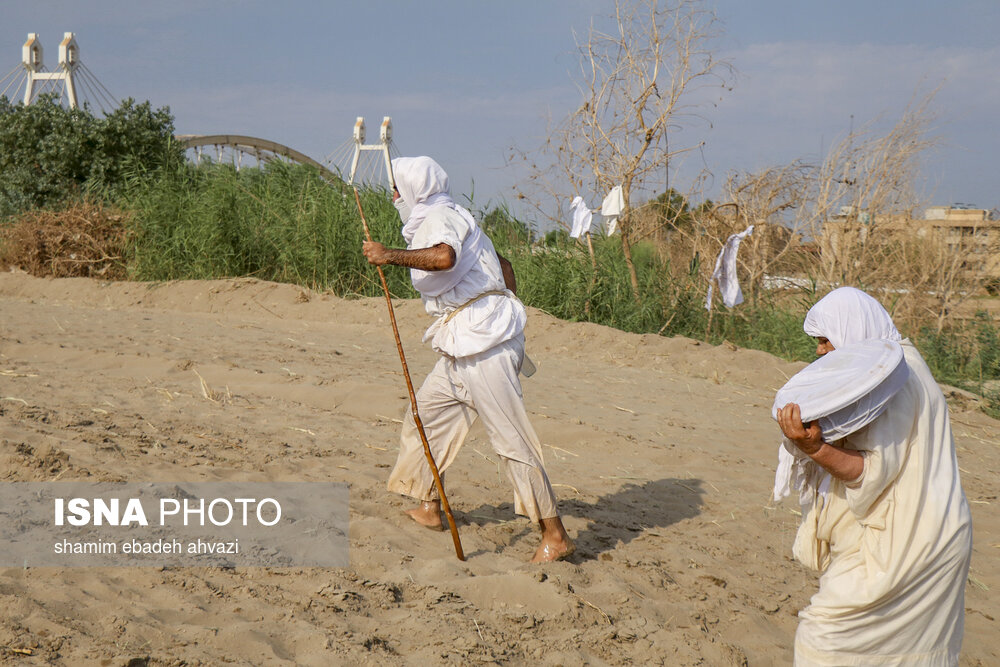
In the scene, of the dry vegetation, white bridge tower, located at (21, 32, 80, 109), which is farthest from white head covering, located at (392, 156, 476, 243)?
white bridge tower, located at (21, 32, 80, 109)

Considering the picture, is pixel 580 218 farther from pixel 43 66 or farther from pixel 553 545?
pixel 43 66

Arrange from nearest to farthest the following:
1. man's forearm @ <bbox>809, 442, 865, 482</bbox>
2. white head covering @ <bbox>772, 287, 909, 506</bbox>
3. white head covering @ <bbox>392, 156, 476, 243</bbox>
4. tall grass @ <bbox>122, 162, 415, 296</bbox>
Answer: white head covering @ <bbox>772, 287, 909, 506</bbox>, man's forearm @ <bbox>809, 442, 865, 482</bbox>, white head covering @ <bbox>392, 156, 476, 243</bbox>, tall grass @ <bbox>122, 162, 415, 296</bbox>

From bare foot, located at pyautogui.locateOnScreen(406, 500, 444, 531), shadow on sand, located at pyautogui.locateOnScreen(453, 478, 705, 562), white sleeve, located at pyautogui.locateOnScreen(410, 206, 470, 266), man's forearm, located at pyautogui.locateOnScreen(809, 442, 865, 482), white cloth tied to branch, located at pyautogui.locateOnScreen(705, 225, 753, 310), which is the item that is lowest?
shadow on sand, located at pyautogui.locateOnScreen(453, 478, 705, 562)

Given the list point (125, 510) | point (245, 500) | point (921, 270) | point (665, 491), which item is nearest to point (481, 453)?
point (665, 491)

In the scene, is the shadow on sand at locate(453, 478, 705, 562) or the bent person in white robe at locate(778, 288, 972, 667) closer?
the bent person in white robe at locate(778, 288, 972, 667)

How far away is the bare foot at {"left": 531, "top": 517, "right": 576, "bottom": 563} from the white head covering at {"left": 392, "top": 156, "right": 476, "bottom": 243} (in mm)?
1240

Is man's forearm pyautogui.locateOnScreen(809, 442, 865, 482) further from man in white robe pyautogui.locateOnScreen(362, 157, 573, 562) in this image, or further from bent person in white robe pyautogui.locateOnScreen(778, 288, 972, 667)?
man in white robe pyautogui.locateOnScreen(362, 157, 573, 562)

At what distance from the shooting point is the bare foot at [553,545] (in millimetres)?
3570

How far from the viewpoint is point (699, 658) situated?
305cm

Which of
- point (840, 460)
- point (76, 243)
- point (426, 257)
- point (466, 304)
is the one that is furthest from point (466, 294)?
point (76, 243)

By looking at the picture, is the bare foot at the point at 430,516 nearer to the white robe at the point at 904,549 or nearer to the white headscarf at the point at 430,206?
the white headscarf at the point at 430,206

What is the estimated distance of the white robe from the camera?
2350mm

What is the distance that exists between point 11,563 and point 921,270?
34.2 ft

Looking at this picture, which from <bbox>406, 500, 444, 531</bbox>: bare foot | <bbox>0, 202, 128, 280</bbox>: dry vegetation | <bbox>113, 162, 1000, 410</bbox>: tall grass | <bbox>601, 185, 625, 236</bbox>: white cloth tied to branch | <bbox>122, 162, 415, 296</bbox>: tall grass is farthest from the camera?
<bbox>0, 202, 128, 280</bbox>: dry vegetation
